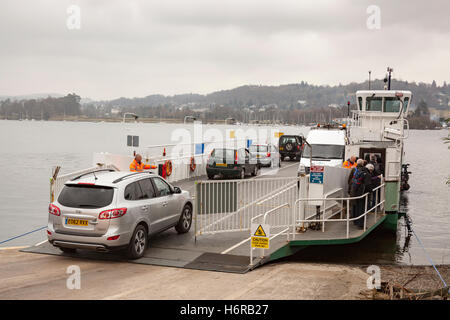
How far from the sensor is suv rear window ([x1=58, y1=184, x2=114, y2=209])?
9312 millimetres

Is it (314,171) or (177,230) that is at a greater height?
(314,171)

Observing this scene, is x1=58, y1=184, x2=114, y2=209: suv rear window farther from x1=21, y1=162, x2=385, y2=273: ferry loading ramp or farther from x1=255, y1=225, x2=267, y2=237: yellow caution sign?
x1=255, y1=225, x2=267, y2=237: yellow caution sign

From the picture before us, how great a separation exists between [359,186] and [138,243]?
19.4ft

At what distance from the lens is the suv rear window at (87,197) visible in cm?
931

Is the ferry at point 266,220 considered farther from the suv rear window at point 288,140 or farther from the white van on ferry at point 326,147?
the suv rear window at point 288,140

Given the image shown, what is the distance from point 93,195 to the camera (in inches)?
370

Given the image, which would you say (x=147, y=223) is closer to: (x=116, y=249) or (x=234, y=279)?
(x=116, y=249)

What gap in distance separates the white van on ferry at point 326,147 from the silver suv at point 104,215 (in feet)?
37.3

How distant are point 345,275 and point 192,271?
308 cm

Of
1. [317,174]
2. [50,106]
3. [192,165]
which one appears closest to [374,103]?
[192,165]

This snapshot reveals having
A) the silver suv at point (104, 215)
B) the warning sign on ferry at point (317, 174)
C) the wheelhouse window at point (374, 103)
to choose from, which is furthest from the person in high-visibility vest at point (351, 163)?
the wheelhouse window at point (374, 103)

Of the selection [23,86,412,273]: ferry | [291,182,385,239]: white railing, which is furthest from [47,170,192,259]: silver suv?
[291,182,385,239]: white railing

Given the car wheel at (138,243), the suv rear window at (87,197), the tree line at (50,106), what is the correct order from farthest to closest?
1. the tree line at (50,106)
2. the car wheel at (138,243)
3. the suv rear window at (87,197)
